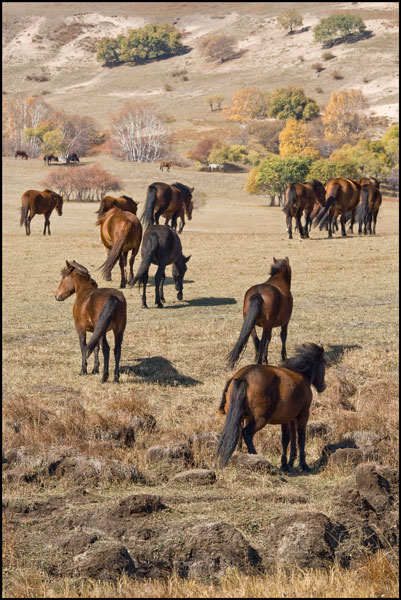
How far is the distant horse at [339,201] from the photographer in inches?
1282

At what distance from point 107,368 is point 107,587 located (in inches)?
298

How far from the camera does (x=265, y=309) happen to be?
13.3 meters

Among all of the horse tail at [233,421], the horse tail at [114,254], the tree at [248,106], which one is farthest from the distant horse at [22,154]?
the horse tail at [233,421]

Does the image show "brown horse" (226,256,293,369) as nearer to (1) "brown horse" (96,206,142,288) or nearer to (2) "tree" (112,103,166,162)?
(1) "brown horse" (96,206,142,288)

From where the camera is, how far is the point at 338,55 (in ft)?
603

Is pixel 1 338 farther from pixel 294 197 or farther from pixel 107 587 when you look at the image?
pixel 294 197

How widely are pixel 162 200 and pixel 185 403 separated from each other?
48.0ft

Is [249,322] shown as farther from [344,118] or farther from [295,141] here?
[344,118]

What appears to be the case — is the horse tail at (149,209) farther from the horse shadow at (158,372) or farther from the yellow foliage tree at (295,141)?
the yellow foliage tree at (295,141)

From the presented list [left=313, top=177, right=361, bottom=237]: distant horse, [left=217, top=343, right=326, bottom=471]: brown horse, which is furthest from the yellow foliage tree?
[left=217, top=343, right=326, bottom=471]: brown horse

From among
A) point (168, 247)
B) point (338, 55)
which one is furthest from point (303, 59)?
point (168, 247)

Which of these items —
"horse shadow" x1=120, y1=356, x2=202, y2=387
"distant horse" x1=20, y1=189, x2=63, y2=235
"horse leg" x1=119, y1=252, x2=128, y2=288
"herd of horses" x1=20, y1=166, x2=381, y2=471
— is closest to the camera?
"herd of horses" x1=20, y1=166, x2=381, y2=471

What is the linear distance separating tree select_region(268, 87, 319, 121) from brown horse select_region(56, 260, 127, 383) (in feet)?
397

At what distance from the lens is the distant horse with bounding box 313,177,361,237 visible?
32.6 meters
